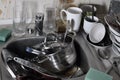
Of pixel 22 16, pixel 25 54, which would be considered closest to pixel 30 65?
pixel 25 54

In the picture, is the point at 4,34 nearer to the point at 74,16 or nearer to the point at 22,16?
the point at 22,16

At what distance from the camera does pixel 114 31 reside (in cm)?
103

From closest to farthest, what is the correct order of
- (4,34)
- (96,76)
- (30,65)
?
(96,76) → (30,65) → (4,34)

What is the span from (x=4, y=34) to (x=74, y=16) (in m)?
0.34

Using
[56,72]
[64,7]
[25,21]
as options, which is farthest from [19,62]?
[64,7]

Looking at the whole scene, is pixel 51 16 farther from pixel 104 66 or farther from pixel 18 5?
pixel 104 66

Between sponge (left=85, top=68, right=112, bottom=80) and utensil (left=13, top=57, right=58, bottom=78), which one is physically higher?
sponge (left=85, top=68, right=112, bottom=80)

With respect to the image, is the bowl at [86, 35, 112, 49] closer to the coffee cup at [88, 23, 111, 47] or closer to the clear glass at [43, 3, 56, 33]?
the coffee cup at [88, 23, 111, 47]

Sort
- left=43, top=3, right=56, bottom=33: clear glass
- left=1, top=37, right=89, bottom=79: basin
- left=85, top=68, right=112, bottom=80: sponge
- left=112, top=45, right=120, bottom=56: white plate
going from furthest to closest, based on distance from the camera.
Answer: left=43, top=3, right=56, bottom=33: clear glass → left=112, top=45, right=120, bottom=56: white plate → left=1, top=37, right=89, bottom=79: basin → left=85, top=68, right=112, bottom=80: sponge

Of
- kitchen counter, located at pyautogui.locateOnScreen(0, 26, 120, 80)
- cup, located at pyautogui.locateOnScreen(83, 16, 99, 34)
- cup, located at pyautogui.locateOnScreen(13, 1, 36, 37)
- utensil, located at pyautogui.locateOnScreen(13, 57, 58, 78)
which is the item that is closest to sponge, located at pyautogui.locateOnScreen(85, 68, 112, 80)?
kitchen counter, located at pyautogui.locateOnScreen(0, 26, 120, 80)

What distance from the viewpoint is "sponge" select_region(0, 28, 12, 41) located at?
3.52ft

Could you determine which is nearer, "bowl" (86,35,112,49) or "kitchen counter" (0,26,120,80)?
"kitchen counter" (0,26,120,80)

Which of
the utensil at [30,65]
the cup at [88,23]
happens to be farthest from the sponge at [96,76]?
the cup at [88,23]

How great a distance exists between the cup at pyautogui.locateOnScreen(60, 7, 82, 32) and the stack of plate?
0.14 metres
